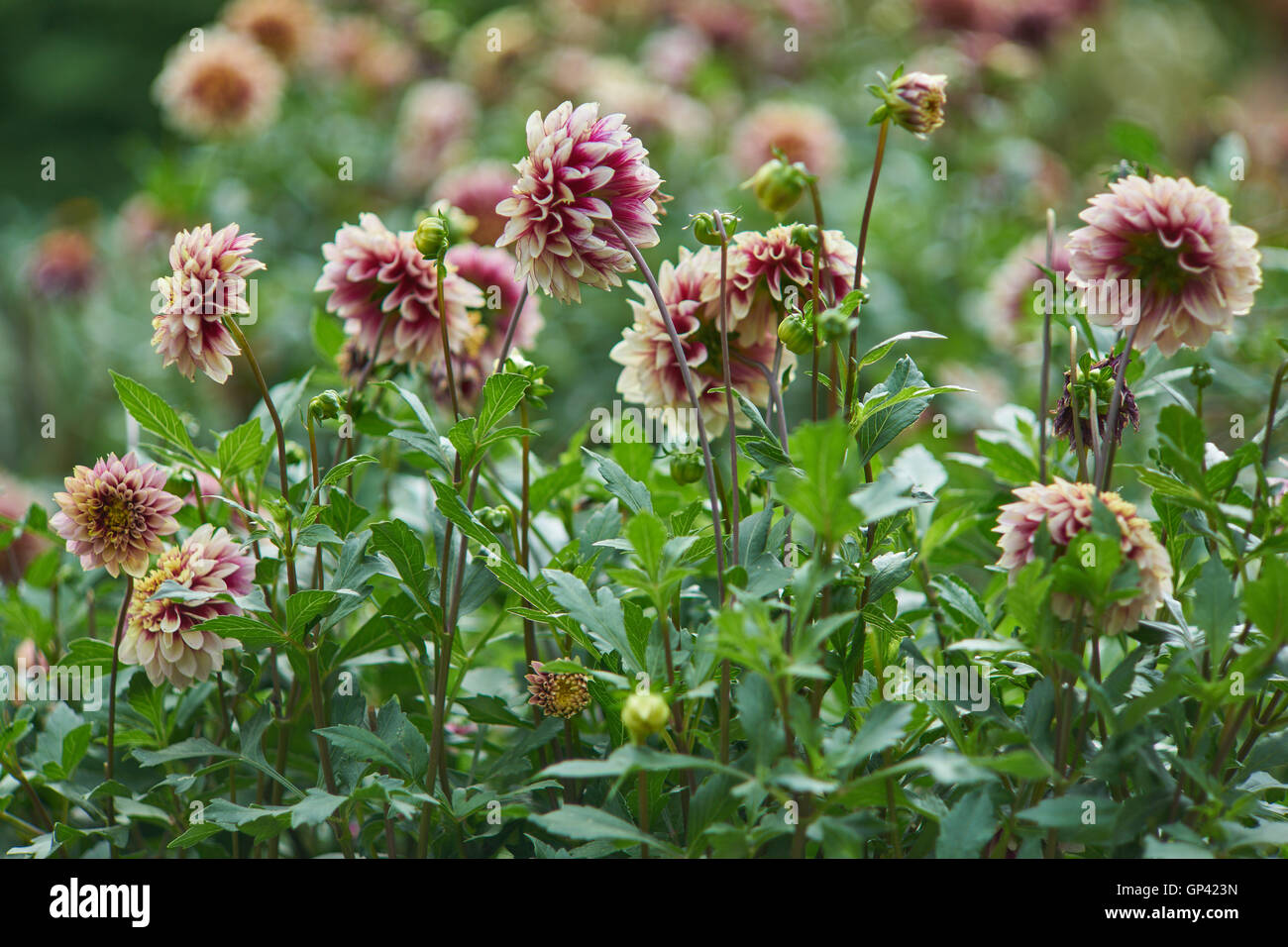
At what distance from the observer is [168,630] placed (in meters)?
0.71

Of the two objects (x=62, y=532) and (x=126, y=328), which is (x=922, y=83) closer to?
(x=62, y=532)

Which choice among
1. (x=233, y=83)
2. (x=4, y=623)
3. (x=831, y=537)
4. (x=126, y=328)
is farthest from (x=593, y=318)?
(x=831, y=537)

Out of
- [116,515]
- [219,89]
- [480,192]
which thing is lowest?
[116,515]

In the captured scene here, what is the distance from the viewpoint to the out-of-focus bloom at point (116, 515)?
0.71 metres

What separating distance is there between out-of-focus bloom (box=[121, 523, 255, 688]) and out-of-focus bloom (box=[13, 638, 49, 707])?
199 mm

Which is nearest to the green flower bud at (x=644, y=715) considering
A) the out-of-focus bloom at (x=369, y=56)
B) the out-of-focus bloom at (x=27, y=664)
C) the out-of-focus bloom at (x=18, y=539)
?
the out-of-focus bloom at (x=27, y=664)

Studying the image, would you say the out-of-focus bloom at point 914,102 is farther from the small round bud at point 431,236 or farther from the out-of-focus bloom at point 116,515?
the out-of-focus bloom at point 116,515

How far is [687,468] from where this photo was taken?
0.78 m

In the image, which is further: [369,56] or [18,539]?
[369,56]

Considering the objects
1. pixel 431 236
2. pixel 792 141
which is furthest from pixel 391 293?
pixel 792 141

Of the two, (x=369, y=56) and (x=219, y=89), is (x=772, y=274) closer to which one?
(x=219, y=89)

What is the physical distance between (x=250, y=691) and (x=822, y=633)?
0.48m

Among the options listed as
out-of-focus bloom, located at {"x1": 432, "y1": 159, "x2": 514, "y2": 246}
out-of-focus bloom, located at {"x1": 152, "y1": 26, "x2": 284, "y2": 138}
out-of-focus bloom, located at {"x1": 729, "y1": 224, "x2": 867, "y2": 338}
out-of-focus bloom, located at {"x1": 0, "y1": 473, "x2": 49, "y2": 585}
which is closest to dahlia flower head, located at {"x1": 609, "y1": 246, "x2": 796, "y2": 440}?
out-of-focus bloom, located at {"x1": 729, "y1": 224, "x2": 867, "y2": 338}

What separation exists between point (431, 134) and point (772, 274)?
153 centimetres
